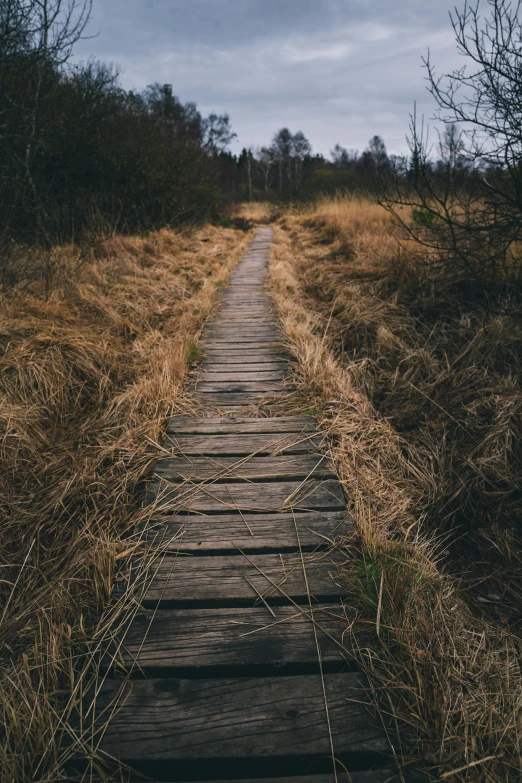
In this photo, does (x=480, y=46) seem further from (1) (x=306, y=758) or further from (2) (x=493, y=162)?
(1) (x=306, y=758)

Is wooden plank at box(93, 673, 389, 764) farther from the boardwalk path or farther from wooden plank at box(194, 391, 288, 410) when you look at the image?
wooden plank at box(194, 391, 288, 410)

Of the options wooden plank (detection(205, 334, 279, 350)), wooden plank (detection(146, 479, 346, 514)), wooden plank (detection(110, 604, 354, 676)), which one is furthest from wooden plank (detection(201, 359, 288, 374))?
wooden plank (detection(110, 604, 354, 676))

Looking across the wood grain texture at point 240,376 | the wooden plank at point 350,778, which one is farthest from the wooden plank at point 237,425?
the wooden plank at point 350,778

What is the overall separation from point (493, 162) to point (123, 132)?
916 centimetres

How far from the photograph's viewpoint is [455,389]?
326 centimetres

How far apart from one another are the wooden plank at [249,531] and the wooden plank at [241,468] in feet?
0.98

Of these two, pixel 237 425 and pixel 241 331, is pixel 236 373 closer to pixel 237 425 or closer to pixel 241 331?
pixel 237 425

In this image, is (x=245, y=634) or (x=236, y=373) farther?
(x=236, y=373)

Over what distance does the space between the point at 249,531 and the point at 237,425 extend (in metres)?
1.00

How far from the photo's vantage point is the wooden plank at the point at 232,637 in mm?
1280

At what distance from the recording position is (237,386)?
10.9ft

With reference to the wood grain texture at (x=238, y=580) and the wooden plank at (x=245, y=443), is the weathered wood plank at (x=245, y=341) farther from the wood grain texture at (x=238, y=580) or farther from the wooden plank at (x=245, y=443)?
the wood grain texture at (x=238, y=580)

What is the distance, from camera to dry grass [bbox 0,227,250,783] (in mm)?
1188

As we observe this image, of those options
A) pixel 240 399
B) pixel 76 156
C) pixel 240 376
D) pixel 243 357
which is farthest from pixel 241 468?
pixel 76 156
